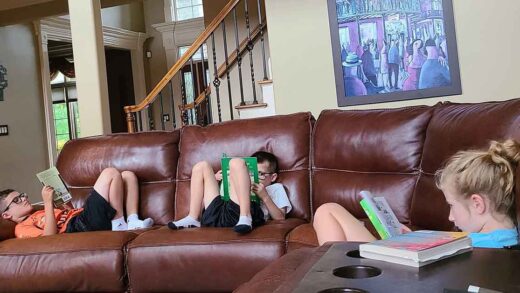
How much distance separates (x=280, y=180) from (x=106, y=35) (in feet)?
20.5

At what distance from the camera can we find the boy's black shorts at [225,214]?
261 cm

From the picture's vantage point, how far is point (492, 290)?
0.89m

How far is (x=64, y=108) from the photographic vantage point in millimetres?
9734

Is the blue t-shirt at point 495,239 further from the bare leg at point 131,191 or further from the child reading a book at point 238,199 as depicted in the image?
the bare leg at point 131,191

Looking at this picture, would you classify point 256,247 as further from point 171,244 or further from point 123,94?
point 123,94

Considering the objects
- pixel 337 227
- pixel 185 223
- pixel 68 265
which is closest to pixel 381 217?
pixel 337 227

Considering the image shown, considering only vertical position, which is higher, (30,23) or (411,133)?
(30,23)

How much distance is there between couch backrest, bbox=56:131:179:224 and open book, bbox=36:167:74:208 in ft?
0.57

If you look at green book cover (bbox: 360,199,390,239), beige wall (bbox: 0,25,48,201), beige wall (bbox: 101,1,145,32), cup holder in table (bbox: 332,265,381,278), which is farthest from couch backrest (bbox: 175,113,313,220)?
beige wall (bbox: 101,1,145,32)

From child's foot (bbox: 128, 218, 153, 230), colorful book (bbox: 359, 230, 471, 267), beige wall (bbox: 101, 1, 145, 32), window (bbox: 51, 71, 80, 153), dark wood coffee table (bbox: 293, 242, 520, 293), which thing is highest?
beige wall (bbox: 101, 1, 145, 32)

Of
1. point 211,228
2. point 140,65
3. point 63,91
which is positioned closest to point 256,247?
point 211,228

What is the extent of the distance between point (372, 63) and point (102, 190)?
5.99 feet

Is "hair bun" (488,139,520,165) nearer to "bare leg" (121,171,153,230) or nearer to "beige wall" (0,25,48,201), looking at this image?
"bare leg" (121,171,153,230)

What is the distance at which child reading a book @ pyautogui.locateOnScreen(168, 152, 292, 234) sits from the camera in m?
2.56
